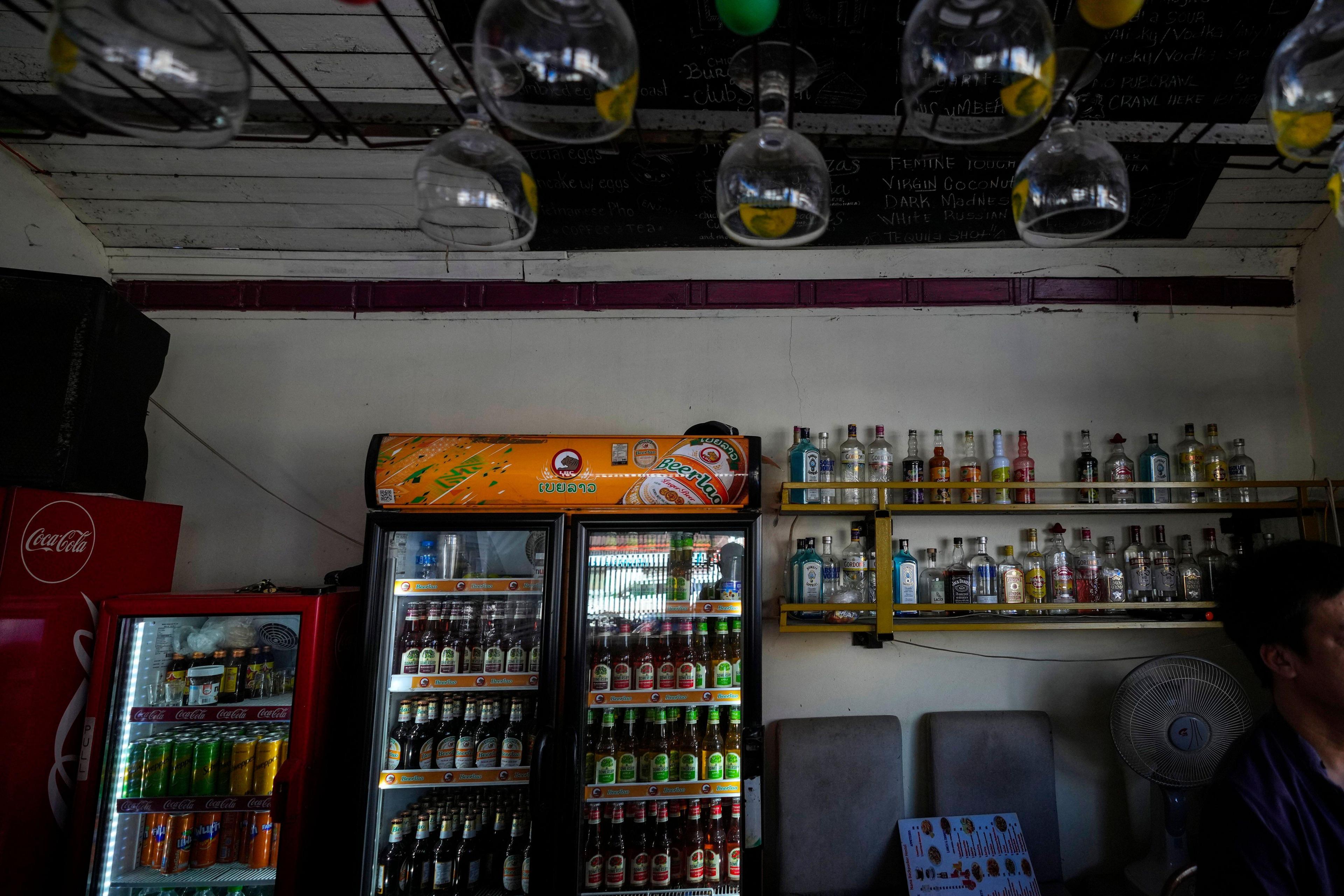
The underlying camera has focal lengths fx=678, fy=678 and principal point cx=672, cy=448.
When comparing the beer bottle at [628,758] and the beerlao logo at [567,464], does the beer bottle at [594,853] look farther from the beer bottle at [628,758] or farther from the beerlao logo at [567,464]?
the beerlao logo at [567,464]

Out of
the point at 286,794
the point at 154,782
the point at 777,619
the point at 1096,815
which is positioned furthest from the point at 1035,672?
the point at 154,782

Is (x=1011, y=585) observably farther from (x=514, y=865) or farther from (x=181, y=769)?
(x=181, y=769)

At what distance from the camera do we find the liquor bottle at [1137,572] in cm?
299

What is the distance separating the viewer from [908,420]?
3.32 m

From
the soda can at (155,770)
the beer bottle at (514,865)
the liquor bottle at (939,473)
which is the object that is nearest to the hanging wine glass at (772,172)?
the liquor bottle at (939,473)

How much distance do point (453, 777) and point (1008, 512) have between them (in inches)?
99.5

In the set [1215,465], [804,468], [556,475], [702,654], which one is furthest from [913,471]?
[556,475]

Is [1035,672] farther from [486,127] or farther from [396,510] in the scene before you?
[486,127]

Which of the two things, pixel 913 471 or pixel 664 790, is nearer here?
pixel 664 790

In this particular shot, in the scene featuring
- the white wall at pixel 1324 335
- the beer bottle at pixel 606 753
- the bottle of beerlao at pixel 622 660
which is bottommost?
the beer bottle at pixel 606 753

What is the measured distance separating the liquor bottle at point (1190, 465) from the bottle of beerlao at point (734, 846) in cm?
238

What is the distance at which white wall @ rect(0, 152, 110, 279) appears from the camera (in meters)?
2.95

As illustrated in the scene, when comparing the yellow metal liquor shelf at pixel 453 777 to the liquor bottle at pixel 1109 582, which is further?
the liquor bottle at pixel 1109 582

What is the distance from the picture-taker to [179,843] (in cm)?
255
